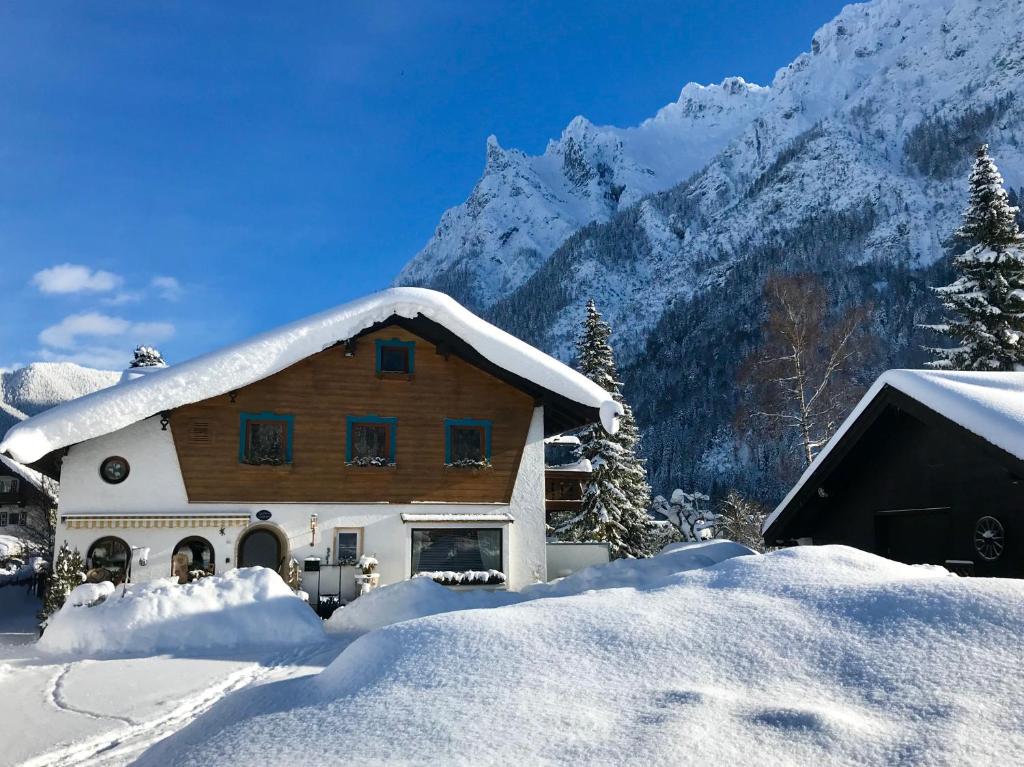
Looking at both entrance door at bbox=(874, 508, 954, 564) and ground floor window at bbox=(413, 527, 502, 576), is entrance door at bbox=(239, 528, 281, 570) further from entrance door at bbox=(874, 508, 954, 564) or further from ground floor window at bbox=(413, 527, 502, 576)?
entrance door at bbox=(874, 508, 954, 564)

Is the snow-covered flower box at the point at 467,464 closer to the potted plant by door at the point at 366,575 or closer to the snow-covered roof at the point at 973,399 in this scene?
the potted plant by door at the point at 366,575

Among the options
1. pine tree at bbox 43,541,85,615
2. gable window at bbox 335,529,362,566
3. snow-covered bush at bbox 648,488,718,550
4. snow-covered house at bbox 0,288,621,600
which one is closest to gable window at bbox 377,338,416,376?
snow-covered house at bbox 0,288,621,600

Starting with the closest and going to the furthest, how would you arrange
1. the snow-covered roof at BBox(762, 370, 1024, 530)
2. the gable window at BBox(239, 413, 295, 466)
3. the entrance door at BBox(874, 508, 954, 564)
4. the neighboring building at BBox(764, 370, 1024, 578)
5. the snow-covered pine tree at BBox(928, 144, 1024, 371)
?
the snow-covered roof at BBox(762, 370, 1024, 530) → the neighboring building at BBox(764, 370, 1024, 578) → the entrance door at BBox(874, 508, 954, 564) → the gable window at BBox(239, 413, 295, 466) → the snow-covered pine tree at BBox(928, 144, 1024, 371)

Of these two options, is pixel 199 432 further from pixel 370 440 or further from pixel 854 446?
pixel 854 446

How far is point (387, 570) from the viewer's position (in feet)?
64.8

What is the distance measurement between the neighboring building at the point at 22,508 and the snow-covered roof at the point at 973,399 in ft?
130

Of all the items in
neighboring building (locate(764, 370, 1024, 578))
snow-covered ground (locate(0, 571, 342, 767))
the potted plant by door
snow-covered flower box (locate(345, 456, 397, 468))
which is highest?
snow-covered flower box (locate(345, 456, 397, 468))

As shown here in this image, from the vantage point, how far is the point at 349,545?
1981 centimetres

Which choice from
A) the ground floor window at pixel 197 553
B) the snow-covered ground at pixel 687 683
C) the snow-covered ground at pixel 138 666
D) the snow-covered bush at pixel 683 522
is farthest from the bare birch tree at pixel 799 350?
the snow-covered bush at pixel 683 522

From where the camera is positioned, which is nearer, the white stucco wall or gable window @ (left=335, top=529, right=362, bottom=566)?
the white stucco wall

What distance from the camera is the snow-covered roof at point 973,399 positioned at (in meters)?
9.64

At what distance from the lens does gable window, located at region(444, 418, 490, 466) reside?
20.7m

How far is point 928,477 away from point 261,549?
15.7 metres

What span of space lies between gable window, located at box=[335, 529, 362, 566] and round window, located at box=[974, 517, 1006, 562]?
13.5 m
